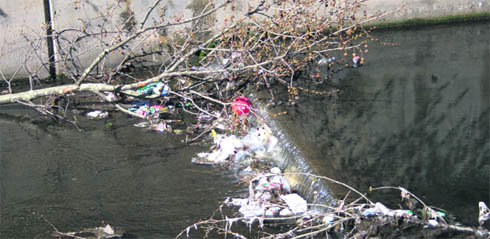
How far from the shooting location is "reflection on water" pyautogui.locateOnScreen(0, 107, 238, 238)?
4.11m

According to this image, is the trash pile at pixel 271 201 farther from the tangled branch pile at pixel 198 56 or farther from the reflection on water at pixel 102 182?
the tangled branch pile at pixel 198 56

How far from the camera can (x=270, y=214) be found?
414 centimetres

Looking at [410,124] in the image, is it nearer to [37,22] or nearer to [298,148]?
[298,148]

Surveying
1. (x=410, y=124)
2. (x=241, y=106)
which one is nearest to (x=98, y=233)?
(x=241, y=106)

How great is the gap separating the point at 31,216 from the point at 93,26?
4.29 m

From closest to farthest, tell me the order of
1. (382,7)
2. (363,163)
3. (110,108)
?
(363,163)
(110,108)
(382,7)

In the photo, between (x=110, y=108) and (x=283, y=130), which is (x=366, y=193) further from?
(x=110, y=108)

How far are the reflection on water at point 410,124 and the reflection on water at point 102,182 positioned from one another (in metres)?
1.14

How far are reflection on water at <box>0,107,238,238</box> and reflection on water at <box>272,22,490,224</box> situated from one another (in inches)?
44.9

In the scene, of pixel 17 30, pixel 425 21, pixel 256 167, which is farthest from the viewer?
pixel 425 21

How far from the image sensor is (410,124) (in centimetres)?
565

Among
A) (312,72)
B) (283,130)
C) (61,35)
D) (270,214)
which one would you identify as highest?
(61,35)

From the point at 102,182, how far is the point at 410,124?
3258 millimetres

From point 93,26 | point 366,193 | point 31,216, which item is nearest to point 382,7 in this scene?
point 93,26
